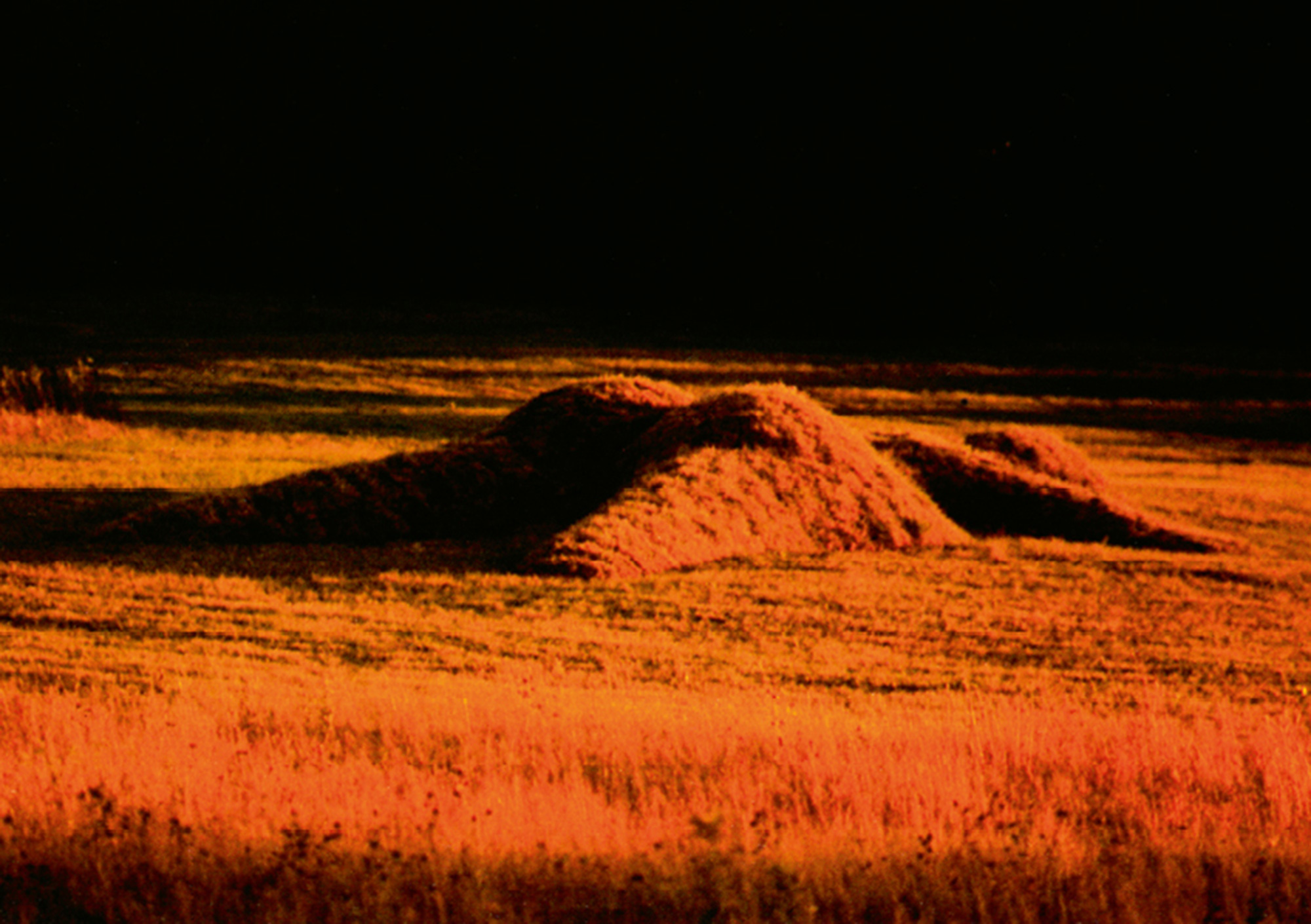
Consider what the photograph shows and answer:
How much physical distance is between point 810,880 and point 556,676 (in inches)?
143

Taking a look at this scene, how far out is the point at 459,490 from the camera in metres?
11.8

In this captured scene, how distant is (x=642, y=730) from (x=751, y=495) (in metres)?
6.37

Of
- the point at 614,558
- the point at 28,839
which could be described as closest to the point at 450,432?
the point at 614,558

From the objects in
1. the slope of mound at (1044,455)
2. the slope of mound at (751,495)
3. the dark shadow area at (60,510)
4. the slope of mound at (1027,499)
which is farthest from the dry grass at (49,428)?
the slope of mound at (1044,455)

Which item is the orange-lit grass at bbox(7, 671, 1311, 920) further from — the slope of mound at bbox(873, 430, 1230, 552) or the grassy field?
the slope of mound at bbox(873, 430, 1230, 552)

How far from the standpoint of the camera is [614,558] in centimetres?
993

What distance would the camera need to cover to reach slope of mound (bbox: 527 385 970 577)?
34.1 feet

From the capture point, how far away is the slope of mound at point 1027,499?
1232cm

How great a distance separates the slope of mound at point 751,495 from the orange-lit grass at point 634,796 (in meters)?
4.62

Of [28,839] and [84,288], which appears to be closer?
[28,839]

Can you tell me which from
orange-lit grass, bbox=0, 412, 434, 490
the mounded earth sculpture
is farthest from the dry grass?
the mounded earth sculpture

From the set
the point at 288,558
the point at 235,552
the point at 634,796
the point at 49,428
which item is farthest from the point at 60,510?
the point at 634,796

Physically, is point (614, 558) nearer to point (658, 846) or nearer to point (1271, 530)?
point (658, 846)

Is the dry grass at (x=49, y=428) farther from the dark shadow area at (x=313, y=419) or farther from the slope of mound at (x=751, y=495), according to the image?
the slope of mound at (x=751, y=495)
